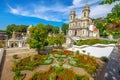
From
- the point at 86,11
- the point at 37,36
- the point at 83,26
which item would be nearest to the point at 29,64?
the point at 37,36

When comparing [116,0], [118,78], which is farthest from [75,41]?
[116,0]

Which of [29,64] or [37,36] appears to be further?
[37,36]

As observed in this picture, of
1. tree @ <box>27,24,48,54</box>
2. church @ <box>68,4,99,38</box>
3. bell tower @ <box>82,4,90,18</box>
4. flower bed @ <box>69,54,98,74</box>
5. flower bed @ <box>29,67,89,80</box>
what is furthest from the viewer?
church @ <box>68,4,99,38</box>

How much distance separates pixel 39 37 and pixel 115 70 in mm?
16010

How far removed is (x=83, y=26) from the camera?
173 feet

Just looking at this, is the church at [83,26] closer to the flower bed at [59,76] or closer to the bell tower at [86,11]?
the bell tower at [86,11]

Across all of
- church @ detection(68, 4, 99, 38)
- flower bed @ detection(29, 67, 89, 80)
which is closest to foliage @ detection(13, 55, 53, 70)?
flower bed @ detection(29, 67, 89, 80)

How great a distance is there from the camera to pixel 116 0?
367 cm

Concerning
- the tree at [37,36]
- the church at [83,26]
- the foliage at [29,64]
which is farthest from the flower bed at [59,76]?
the church at [83,26]

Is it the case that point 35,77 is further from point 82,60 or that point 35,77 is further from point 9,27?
point 9,27

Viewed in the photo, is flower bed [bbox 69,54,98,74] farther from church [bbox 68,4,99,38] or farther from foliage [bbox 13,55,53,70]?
church [bbox 68,4,99,38]

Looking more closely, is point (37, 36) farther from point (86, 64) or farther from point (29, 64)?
point (86, 64)

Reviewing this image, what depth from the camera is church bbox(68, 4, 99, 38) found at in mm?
51688

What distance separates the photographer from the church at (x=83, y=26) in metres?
51.7
